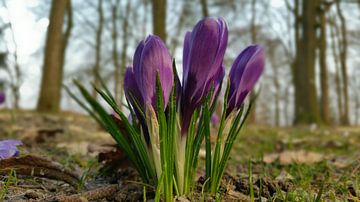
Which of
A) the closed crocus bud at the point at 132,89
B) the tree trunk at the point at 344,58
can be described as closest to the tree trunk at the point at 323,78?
the tree trunk at the point at 344,58

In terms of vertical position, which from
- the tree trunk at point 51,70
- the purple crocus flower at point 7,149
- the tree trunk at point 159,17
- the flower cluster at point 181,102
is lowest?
the purple crocus flower at point 7,149

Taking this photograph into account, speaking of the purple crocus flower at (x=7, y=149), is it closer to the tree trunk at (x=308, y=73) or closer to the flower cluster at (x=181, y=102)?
the flower cluster at (x=181, y=102)

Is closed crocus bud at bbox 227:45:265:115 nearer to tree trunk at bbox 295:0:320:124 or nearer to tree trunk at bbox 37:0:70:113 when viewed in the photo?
tree trunk at bbox 37:0:70:113

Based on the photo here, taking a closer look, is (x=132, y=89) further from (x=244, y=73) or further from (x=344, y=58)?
(x=344, y=58)

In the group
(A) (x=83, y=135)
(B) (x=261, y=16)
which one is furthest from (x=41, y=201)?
(B) (x=261, y=16)

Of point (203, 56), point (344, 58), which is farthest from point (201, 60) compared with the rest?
point (344, 58)

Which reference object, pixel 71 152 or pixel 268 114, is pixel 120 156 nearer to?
pixel 71 152
